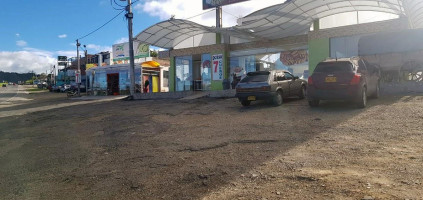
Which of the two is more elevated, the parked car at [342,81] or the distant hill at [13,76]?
the distant hill at [13,76]

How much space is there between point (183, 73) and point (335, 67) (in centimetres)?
1671

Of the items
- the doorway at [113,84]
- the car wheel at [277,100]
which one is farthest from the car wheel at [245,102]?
the doorway at [113,84]

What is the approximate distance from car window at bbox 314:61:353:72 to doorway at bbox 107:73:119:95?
2659cm

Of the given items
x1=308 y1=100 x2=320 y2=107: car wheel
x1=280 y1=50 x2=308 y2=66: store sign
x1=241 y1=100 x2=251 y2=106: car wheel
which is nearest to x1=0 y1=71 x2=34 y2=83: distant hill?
x1=280 y1=50 x2=308 y2=66: store sign

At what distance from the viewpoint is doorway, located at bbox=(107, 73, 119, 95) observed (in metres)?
33.7

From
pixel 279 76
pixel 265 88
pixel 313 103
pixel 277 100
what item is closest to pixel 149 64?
pixel 279 76

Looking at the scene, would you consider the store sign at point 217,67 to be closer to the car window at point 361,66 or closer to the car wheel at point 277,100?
the car wheel at point 277,100

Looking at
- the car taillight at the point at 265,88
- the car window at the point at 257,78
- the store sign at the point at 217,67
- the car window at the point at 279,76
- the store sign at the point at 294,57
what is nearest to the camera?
the car taillight at the point at 265,88

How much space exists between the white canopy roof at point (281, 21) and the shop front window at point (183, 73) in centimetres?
295

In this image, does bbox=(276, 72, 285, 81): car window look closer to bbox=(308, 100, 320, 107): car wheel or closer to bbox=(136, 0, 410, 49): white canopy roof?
bbox=(308, 100, 320, 107): car wheel

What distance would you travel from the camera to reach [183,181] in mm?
4984

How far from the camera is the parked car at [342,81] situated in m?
10.1

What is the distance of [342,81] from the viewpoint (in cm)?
1020

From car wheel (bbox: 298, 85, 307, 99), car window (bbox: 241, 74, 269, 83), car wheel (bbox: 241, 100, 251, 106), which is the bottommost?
car wheel (bbox: 241, 100, 251, 106)
